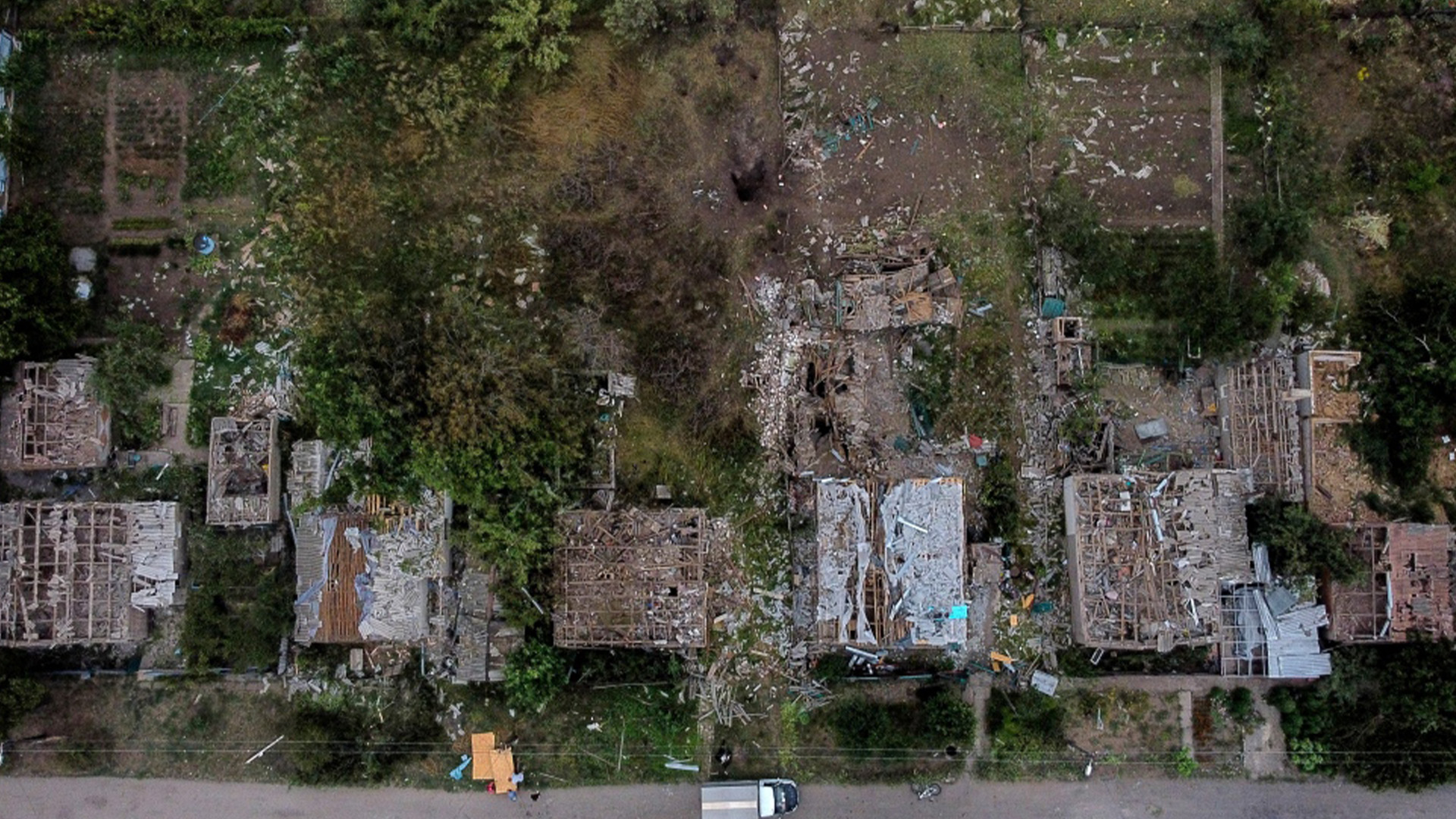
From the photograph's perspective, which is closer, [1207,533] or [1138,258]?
[1207,533]

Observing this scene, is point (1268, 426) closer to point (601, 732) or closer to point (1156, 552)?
point (1156, 552)

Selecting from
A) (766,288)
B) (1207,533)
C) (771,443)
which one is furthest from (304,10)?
(1207,533)

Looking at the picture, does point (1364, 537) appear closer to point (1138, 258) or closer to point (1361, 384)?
point (1361, 384)

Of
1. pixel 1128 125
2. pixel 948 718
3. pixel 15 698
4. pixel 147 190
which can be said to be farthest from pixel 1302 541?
pixel 15 698

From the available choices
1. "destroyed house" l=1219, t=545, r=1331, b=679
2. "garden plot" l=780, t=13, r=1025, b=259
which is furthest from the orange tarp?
"destroyed house" l=1219, t=545, r=1331, b=679

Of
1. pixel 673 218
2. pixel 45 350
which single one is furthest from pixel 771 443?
pixel 45 350

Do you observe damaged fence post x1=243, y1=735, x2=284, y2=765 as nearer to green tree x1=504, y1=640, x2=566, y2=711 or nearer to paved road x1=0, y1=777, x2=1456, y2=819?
paved road x1=0, y1=777, x2=1456, y2=819

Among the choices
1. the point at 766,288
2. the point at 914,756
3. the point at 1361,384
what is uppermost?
the point at 766,288

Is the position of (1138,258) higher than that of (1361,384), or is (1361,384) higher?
(1138,258)
